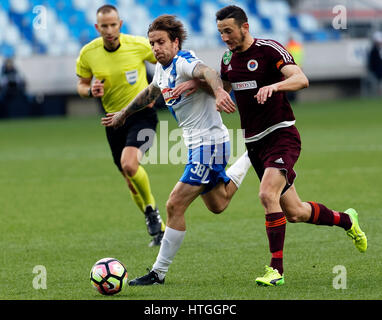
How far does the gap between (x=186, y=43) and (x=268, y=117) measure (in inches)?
920

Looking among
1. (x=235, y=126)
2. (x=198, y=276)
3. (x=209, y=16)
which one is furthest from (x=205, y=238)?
(x=209, y=16)

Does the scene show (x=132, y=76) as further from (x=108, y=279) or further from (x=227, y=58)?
(x=108, y=279)

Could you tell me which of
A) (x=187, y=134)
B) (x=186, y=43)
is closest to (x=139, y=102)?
(x=187, y=134)

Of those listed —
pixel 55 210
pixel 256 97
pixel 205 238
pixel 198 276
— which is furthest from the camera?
pixel 55 210

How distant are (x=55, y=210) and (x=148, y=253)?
129 inches

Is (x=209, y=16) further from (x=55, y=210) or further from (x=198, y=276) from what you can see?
(x=198, y=276)

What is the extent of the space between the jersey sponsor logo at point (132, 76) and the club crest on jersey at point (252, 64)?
119 inches

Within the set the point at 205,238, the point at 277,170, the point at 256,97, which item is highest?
the point at 256,97

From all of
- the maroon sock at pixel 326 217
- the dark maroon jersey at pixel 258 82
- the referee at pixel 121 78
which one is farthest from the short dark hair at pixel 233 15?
the referee at pixel 121 78

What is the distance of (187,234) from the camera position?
9312 millimetres

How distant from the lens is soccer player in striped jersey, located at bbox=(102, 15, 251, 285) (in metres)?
6.78

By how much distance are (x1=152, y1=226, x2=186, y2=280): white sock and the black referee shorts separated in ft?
8.22

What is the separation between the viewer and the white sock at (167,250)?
22.2 ft

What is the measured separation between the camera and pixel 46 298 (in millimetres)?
6141
